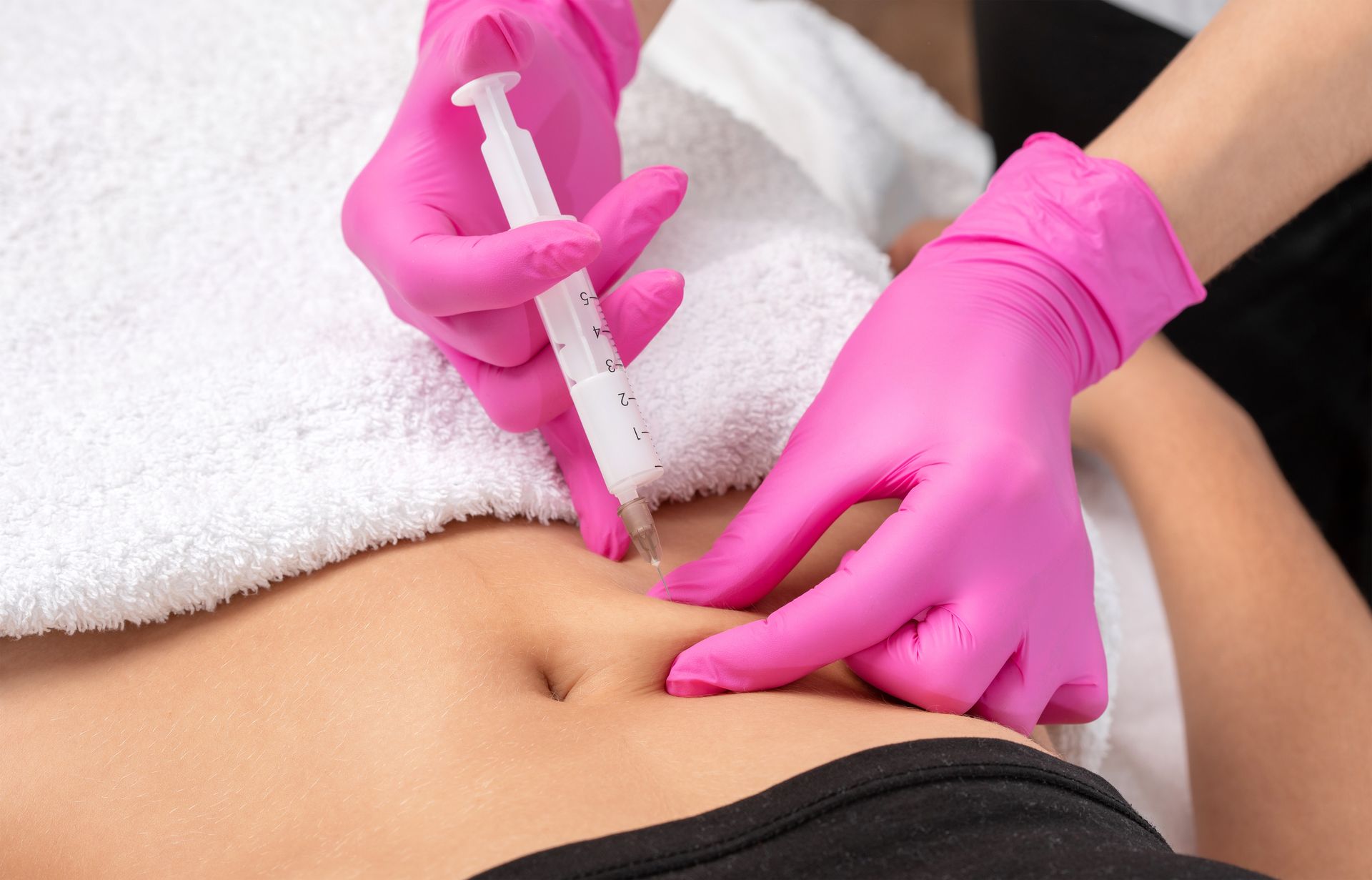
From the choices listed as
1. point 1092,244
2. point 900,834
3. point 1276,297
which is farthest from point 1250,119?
point 900,834

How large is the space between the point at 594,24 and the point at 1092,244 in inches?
19.6

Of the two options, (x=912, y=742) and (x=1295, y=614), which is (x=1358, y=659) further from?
(x=912, y=742)

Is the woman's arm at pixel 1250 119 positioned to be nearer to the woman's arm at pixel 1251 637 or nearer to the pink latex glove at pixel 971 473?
the pink latex glove at pixel 971 473

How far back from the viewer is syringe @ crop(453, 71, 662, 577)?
2.38ft

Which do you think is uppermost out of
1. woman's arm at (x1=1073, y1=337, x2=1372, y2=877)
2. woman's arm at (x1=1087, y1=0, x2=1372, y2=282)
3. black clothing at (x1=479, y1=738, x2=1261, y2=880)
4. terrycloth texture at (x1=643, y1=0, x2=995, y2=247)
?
woman's arm at (x1=1087, y1=0, x2=1372, y2=282)

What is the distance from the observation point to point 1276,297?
1.29 meters

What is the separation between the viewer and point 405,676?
0.67 meters

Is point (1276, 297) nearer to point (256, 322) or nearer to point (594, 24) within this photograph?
point (594, 24)

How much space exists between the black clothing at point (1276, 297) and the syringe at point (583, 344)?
0.90 metres

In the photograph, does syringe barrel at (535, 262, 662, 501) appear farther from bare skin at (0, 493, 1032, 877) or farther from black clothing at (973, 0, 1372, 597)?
black clothing at (973, 0, 1372, 597)

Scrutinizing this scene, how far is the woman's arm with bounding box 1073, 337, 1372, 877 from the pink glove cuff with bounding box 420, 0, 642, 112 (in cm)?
67

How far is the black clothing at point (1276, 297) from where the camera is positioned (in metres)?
1.26

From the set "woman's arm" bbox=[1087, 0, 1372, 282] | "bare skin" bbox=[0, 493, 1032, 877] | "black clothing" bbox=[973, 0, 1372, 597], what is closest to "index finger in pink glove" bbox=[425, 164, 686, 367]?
"bare skin" bbox=[0, 493, 1032, 877]

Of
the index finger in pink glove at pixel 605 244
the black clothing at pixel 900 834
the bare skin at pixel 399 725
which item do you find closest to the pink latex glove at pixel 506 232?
the index finger in pink glove at pixel 605 244
